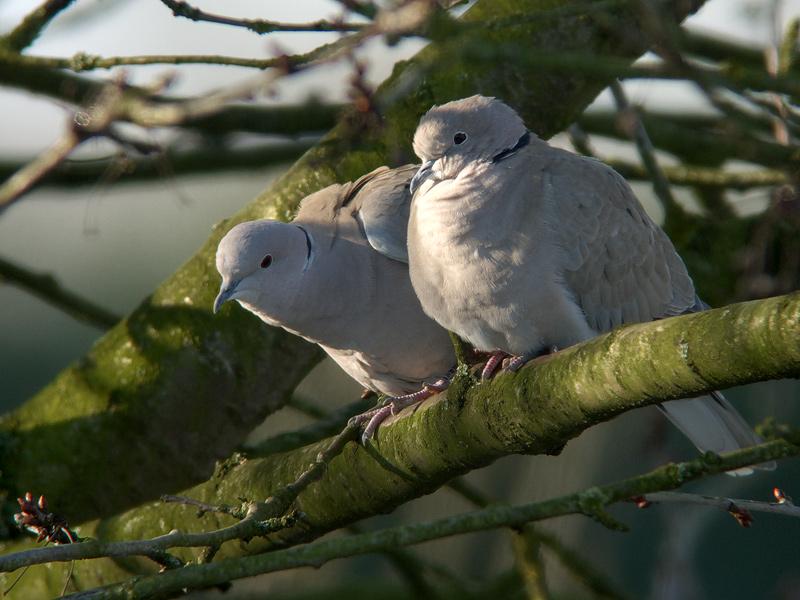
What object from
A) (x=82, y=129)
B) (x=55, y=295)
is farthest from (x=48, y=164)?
(x=55, y=295)

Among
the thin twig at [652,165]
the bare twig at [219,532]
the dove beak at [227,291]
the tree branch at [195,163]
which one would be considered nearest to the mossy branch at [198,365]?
the thin twig at [652,165]

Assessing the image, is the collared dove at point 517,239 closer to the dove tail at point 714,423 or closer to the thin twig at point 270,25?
the dove tail at point 714,423

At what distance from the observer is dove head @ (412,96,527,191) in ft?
8.63

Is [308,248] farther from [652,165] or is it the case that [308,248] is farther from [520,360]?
[652,165]

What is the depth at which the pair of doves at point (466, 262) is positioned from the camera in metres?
2.54

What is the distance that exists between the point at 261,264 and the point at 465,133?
683 millimetres

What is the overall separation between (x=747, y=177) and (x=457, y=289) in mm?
1843

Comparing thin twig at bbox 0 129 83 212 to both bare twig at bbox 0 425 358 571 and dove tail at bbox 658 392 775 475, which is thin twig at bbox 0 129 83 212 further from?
dove tail at bbox 658 392 775 475

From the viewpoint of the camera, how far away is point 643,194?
15.8 ft

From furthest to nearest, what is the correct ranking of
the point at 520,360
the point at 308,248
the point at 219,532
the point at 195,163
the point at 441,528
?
the point at 195,163 < the point at 308,248 < the point at 520,360 < the point at 219,532 < the point at 441,528

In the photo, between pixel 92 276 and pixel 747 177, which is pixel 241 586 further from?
pixel 747 177

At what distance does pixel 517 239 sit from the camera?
2.53m

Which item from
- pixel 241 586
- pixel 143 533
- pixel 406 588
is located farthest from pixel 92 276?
pixel 143 533

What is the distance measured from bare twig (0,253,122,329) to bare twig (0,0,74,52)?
75 cm
